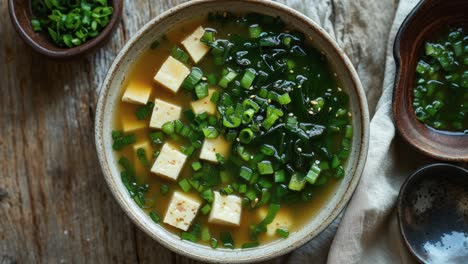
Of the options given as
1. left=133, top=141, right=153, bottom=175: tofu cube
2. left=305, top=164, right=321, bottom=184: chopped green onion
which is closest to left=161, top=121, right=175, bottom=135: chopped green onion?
left=133, top=141, right=153, bottom=175: tofu cube

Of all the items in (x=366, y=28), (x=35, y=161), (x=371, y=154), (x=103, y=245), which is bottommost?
(x=103, y=245)

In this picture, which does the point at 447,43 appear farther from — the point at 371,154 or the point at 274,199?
the point at 274,199

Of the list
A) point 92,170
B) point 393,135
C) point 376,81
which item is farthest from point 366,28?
point 92,170

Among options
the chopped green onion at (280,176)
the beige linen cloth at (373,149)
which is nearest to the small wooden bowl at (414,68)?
the beige linen cloth at (373,149)

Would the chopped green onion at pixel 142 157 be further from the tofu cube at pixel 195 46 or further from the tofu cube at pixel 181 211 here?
the tofu cube at pixel 195 46

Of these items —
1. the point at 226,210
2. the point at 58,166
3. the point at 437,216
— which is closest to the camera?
the point at 226,210

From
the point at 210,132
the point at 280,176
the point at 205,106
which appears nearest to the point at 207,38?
the point at 205,106

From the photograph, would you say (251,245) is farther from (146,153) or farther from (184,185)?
(146,153)
